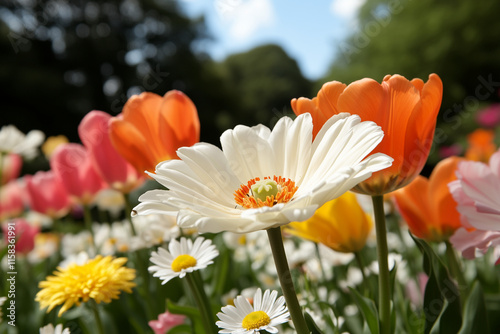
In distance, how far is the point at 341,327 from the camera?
2.65 feet

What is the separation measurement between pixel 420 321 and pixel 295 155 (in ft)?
1.05

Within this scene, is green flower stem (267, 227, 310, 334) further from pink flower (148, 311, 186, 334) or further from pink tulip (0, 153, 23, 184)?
pink tulip (0, 153, 23, 184)

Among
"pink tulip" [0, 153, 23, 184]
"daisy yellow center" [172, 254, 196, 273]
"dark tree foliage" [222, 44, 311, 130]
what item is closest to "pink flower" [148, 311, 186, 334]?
"daisy yellow center" [172, 254, 196, 273]

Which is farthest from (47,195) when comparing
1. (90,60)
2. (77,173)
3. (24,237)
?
A: (90,60)

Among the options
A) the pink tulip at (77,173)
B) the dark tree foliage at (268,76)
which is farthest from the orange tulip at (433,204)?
the dark tree foliage at (268,76)

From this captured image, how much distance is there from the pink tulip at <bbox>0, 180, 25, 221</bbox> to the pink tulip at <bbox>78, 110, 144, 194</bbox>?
41.2 inches

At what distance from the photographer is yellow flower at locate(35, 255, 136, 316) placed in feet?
2.19

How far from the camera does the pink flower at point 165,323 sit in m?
0.73

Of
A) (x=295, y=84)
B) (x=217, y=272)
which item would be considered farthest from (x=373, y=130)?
(x=295, y=84)

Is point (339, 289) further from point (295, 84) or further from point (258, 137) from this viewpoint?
point (295, 84)

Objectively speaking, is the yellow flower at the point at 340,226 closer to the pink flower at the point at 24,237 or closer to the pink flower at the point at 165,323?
the pink flower at the point at 165,323

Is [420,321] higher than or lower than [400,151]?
lower

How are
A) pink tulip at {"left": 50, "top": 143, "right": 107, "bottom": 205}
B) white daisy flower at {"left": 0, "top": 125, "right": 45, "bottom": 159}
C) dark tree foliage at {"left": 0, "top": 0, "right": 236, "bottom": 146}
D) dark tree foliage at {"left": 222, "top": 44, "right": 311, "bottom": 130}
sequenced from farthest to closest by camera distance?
dark tree foliage at {"left": 222, "top": 44, "right": 311, "bottom": 130} < dark tree foliage at {"left": 0, "top": 0, "right": 236, "bottom": 146} < white daisy flower at {"left": 0, "top": 125, "right": 45, "bottom": 159} < pink tulip at {"left": 50, "top": 143, "right": 107, "bottom": 205}

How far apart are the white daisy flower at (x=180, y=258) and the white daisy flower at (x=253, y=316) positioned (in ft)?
0.35
